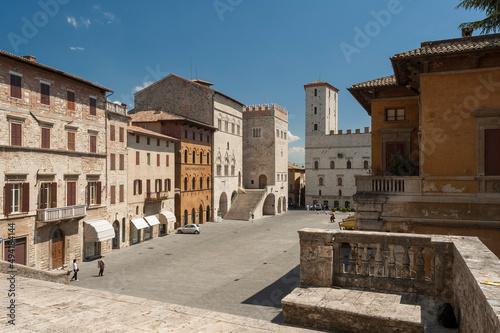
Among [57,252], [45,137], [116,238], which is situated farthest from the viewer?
[116,238]

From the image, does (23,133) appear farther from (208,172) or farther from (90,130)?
(208,172)

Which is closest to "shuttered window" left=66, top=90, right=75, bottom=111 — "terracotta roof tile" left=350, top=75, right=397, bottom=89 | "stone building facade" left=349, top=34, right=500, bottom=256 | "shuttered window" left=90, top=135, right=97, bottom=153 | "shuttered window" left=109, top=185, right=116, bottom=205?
"shuttered window" left=90, top=135, right=97, bottom=153

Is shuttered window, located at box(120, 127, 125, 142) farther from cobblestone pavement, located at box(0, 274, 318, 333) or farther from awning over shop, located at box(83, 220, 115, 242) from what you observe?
cobblestone pavement, located at box(0, 274, 318, 333)

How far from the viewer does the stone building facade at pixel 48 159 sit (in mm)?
22953

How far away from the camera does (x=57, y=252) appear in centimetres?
2628

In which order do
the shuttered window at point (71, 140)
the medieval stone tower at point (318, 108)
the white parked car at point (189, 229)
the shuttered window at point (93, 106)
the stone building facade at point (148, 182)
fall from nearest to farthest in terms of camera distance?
the shuttered window at point (71, 140) → the shuttered window at point (93, 106) → the stone building facade at point (148, 182) → the white parked car at point (189, 229) → the medieval stone tower at point (318, 108)

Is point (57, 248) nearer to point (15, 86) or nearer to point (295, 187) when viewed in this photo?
point (15, 86)

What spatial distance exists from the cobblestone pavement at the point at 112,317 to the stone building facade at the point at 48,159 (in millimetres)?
17828

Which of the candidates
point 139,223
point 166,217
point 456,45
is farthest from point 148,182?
point 456,45

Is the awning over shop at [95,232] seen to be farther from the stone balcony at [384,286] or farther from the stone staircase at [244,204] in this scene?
the stone staircase at [244,204]

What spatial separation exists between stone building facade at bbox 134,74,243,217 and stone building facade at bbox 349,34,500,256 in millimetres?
37294

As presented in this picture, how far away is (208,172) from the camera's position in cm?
5094

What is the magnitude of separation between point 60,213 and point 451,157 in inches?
918

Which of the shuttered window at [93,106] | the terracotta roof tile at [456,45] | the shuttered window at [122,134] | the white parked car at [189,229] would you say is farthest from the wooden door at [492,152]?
the white parked car at [189,229]
